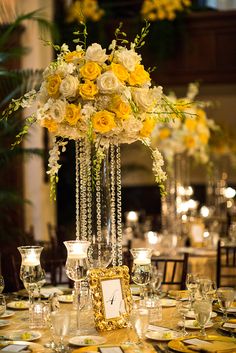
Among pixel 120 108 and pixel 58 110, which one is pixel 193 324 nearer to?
pixel 120 108

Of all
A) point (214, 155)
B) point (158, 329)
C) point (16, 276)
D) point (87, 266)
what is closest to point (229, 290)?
point (158, 329)

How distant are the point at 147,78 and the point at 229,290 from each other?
1136 millimetres

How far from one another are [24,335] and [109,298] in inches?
18.7

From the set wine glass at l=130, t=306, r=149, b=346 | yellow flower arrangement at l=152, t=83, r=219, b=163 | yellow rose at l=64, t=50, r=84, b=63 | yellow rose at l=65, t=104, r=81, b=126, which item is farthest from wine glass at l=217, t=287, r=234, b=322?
yellow flower arrangement at l=152, t=83, r=219, b=163

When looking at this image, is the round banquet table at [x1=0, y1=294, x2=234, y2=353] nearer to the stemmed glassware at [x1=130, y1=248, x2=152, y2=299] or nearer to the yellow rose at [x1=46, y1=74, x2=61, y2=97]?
the stemmed glassware at [x1=130, y1=248, x2=152, y2=299]

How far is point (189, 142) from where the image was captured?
8984 millimetres

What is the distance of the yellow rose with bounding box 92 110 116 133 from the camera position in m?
3.81

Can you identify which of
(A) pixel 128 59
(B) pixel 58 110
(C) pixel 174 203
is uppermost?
(A) pixel 128 59

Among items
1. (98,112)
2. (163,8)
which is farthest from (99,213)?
(163,8)

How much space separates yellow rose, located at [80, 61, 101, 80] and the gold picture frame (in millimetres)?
953

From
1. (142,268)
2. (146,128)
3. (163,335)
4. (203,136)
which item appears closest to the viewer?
(163,335)

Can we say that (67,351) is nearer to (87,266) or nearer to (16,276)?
(87,266)

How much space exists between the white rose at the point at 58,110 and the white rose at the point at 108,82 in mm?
203

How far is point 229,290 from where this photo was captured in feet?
12.5
